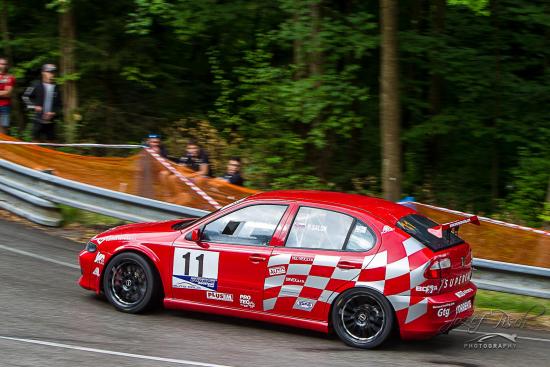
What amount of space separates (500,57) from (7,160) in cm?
1084

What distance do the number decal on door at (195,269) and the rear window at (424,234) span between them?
202 centimetres

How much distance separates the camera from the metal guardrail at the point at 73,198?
41.9ft

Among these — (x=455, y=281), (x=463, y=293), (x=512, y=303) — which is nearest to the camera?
(x=455, y=281)

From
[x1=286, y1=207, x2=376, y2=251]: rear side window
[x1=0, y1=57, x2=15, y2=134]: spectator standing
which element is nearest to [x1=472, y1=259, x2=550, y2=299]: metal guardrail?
[x1=286, y1=207, x2=376, y2=251]: rear side window

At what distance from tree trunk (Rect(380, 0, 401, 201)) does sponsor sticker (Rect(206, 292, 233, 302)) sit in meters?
5.38

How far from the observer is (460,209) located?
19.8 metres

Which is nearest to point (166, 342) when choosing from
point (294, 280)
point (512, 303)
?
point (294, 280)

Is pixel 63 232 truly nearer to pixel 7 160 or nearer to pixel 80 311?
pixel 7 160

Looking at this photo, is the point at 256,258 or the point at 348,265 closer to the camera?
the point at 348,265

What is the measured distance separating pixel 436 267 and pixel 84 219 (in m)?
7.20

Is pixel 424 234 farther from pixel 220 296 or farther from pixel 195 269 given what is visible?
pixel 195 269

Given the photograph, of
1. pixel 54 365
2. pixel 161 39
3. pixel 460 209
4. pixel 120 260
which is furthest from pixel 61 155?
pixel 460 209

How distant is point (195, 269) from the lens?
29.8 ft

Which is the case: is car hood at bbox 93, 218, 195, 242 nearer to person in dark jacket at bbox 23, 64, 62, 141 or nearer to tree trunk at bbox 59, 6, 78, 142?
person in dark jacket at bbox 23, 64, 62, 141
